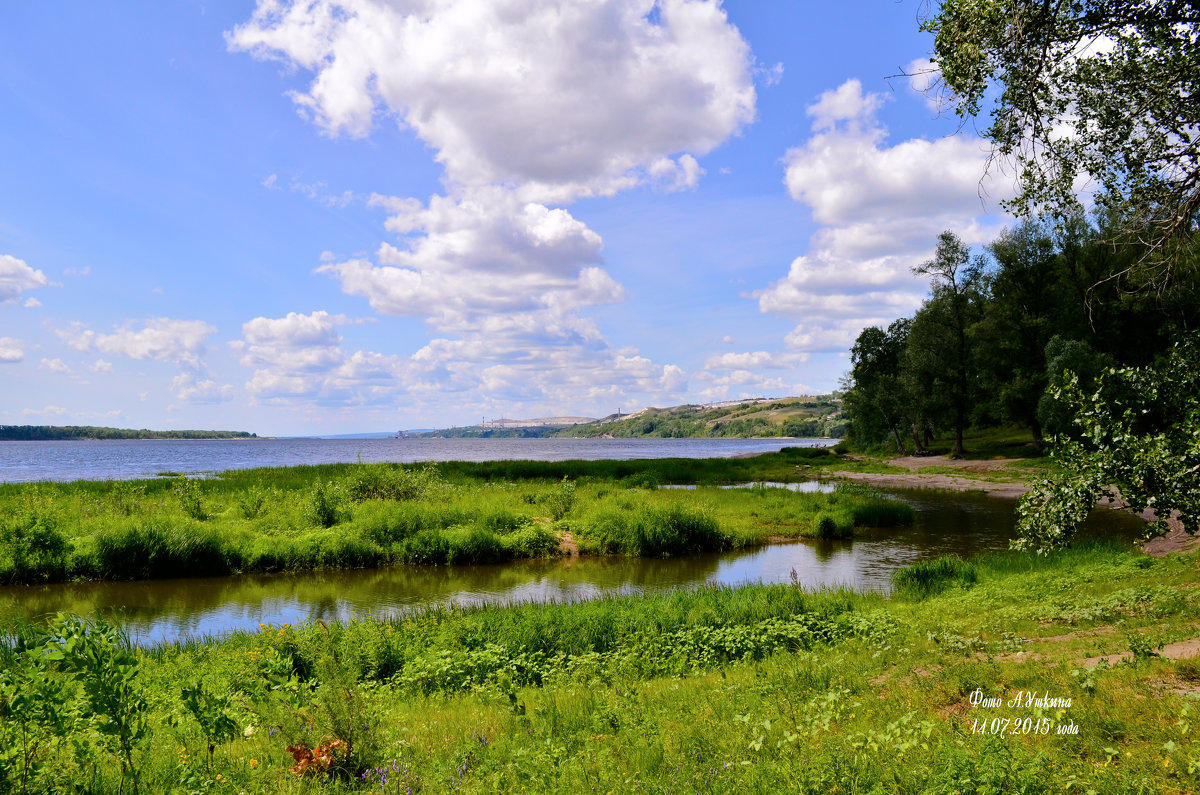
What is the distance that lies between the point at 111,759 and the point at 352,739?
2748 mm

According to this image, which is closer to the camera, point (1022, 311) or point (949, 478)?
point (949, 478)

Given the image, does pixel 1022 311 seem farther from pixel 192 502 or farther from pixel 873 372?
pixel 192 502

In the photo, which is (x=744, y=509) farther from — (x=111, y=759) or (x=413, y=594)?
(x=111, y=759)

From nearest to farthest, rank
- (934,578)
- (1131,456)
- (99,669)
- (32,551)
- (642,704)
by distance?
(99,669) → (642,704) → (1131,456) → (934,578) → (32,551)

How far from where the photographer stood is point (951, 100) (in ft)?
31.1

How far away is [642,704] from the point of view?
795 cm

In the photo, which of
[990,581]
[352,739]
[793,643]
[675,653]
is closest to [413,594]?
[675,653]

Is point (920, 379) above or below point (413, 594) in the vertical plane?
above

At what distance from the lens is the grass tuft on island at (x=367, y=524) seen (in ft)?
66.7

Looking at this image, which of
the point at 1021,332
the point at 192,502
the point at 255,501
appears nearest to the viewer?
the point at 192,502

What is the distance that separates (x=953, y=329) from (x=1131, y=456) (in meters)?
58.2

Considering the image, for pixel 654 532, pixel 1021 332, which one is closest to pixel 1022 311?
pixel 1021 332

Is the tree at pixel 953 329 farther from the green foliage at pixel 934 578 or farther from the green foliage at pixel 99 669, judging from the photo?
the green foliage at pixel 99 669

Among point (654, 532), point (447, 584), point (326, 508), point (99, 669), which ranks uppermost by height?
point (99, 669)
